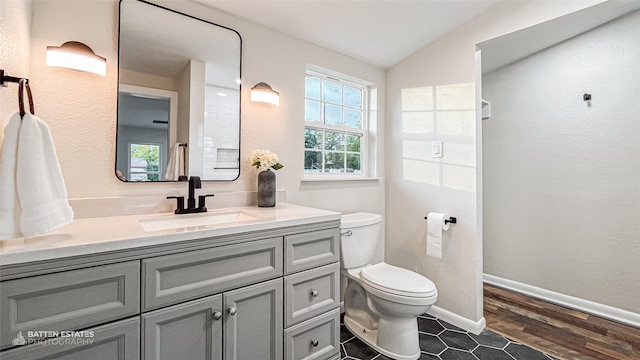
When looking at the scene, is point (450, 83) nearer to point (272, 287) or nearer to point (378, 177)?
point (378, 177)

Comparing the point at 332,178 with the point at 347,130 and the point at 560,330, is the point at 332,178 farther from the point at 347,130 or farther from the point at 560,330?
the point at 560,330

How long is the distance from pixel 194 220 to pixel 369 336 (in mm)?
1372

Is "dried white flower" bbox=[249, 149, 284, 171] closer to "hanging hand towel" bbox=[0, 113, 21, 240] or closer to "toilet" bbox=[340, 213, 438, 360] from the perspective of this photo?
"toilet" bbox=[340, 213, 438, 360]

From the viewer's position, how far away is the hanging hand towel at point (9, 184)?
73 cm

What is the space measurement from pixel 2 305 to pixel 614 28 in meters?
3.63

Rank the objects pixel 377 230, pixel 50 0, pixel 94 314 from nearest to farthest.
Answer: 1. pixel 94 314
2. pixel 50 0
3. pixel 377 230

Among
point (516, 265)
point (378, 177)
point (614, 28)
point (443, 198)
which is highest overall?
point (614, 28)

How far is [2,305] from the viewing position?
715 millimetres

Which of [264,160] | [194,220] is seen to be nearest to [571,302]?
[264,160]

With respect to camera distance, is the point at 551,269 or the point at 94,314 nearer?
the point at 94,314

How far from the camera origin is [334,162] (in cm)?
232

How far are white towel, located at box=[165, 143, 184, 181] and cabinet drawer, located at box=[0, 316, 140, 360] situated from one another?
0.78 metres

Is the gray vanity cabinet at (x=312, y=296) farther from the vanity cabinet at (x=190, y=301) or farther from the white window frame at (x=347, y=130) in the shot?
the white window frame at (x=347, y=130)

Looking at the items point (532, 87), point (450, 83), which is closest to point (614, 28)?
point (532, 87)
